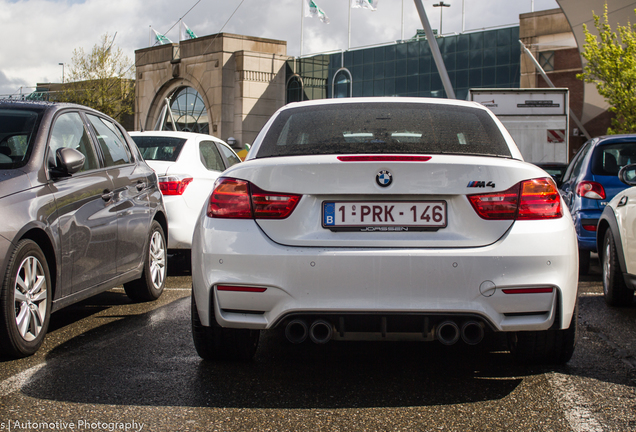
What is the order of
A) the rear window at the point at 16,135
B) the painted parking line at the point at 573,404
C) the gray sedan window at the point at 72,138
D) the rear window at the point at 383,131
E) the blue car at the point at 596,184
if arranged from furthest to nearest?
1. the blue car at the point at 596,184
2. the gray sedan window at the point at 72,138
3. the rear window at the point at 16,135
4. the rear window at the point at 383,131
5. the painted parking line at the point at 573,404

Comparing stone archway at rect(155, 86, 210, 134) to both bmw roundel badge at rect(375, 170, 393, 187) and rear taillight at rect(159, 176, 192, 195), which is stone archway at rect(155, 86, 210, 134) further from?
bmw roundel badge at rect(375, 170, 393, 187)

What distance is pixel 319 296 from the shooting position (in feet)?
11.5

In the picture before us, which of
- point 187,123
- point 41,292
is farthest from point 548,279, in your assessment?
point 187,123

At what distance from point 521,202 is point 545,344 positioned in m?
0.89

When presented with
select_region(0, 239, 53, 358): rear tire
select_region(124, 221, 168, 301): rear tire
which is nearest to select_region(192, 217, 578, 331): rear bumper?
select_region(0, 239, 53, 358): rear tire

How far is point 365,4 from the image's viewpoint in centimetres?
4178

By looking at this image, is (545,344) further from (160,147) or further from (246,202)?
(160,147)

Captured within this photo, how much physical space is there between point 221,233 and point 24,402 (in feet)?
3.93

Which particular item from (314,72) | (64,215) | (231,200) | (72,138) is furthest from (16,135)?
(314,72)

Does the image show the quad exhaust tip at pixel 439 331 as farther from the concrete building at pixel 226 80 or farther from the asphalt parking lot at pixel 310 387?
the concrete building at pixel 226 80

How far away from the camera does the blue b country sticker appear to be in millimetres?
3553

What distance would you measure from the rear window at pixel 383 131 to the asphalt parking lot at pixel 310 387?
1179mm

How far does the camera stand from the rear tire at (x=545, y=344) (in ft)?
13.1

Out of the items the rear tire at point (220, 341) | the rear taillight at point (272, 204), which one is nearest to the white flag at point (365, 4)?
the rear tire at point (220, 341)
